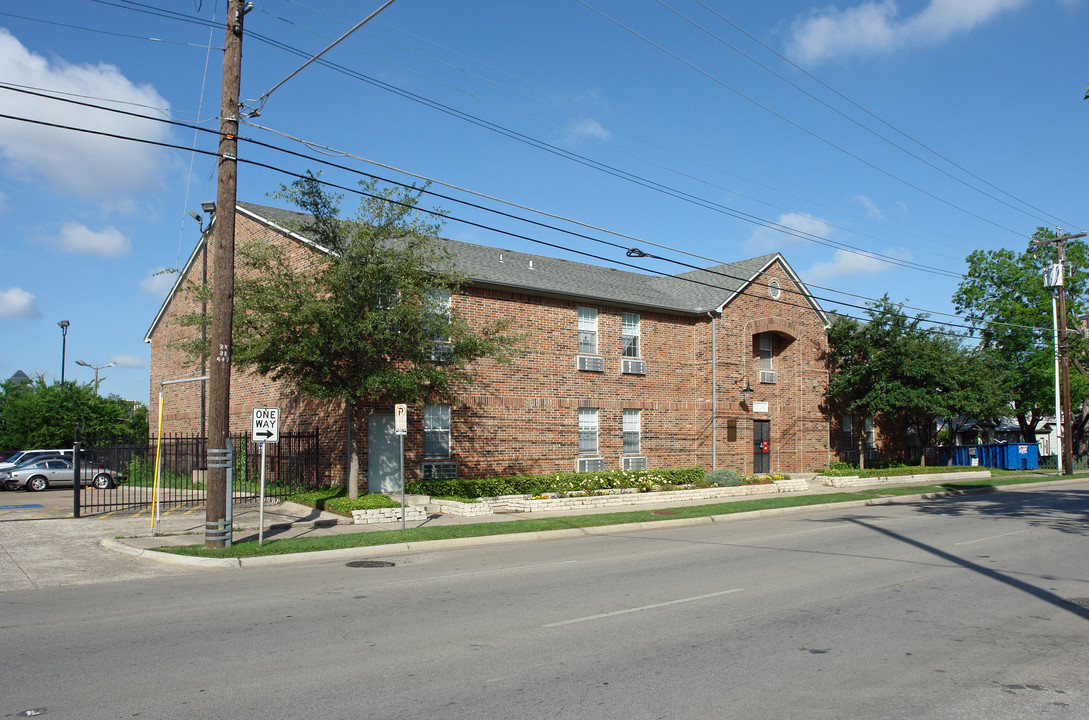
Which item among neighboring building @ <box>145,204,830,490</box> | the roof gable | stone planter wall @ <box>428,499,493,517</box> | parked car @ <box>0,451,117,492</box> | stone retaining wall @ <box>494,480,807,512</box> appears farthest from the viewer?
parked car @ <box>0,451,117,492</box>

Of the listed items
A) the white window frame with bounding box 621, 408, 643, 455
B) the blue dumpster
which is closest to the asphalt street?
the white window frame with bounding box 621, 408, 643, 455

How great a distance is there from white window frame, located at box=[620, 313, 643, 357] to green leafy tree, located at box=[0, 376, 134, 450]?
29.0m

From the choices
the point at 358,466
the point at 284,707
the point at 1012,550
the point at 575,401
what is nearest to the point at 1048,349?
the point at 575,401

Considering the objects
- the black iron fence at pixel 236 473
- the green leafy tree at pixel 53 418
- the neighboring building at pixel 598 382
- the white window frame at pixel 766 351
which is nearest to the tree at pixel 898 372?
the neighboring building at pixel 598 382

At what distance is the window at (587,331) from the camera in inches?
1048

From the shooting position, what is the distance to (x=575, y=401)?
2617 centimetres

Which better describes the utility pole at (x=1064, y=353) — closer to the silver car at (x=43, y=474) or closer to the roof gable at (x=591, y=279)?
the roof gable at (x=591, y=279)

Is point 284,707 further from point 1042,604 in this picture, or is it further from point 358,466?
point 358,466

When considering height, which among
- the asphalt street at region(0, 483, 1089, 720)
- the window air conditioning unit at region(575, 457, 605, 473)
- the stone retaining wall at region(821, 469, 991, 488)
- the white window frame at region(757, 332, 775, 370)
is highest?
the white window frame at region(757, 332, 775, 370)

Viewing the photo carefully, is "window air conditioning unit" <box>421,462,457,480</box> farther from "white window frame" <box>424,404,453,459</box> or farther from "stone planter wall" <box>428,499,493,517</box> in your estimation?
"stone planter wall" <box>428,499,493,517</box>

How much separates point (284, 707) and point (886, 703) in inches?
168

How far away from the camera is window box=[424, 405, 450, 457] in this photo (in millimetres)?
22750

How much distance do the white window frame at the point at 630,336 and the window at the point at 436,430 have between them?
7.53 m

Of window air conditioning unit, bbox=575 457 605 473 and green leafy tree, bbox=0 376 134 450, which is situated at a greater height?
green leafy tree, bbox=0 376 134 450
